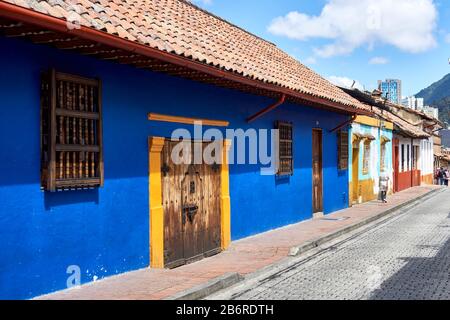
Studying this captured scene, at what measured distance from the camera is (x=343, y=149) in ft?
53.6

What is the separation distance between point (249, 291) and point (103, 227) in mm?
2053

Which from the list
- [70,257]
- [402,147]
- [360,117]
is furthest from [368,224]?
[402,147]

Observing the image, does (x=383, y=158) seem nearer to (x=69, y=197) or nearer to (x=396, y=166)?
(x=396, y=166)

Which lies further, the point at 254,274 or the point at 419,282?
the point at 254,274

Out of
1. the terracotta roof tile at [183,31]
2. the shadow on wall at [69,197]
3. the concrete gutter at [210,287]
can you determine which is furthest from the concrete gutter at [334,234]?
the shadow on wall at [69,197]

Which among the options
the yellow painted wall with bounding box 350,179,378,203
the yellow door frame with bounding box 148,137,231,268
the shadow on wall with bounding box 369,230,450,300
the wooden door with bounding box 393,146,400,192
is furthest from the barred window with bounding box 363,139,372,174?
the yellow door frame with bounding box 148,137,231,268

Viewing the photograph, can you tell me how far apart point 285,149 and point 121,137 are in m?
5.85

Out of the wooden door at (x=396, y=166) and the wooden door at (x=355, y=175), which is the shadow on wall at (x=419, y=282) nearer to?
the wooden door at (x=355, y=175)

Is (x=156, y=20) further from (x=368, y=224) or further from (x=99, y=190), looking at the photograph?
Answer: (x=368, y=224)

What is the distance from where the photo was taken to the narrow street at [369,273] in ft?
20.9

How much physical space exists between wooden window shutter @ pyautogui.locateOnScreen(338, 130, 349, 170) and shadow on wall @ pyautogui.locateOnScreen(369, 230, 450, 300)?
717 cm

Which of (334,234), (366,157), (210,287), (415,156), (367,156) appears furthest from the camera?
(415,156)

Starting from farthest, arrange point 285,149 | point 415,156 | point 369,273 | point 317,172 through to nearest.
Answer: point 415,156 → point 317,172 → point 285,149 → point 369,273

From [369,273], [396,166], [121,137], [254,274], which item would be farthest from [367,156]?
[121,137]
